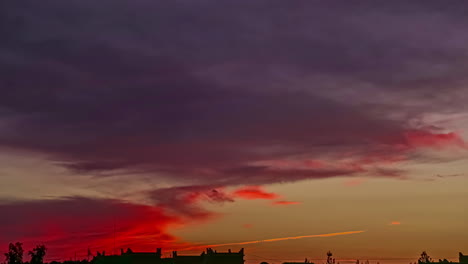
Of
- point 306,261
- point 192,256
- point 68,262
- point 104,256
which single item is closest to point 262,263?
point 306,261

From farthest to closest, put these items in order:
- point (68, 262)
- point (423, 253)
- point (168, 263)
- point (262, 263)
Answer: point (68, 262) → point (423, 253) → point (262, 263) → point (168, 263)

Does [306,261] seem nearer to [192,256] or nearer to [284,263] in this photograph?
[284,263]

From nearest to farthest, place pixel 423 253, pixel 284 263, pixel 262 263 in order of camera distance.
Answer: pixel 284 263
pixel 262 263
pixel 423 253

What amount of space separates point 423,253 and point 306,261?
114 ft

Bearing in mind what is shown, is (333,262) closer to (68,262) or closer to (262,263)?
(262,263)

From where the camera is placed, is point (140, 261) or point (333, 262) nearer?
point (140, 261)

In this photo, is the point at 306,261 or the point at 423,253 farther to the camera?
the point at 423,253

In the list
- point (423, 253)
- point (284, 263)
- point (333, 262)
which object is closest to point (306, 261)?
point (284, 263)

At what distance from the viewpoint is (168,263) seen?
124125mm

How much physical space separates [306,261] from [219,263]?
18.2 meters

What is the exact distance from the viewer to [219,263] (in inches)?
5007

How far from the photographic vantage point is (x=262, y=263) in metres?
144

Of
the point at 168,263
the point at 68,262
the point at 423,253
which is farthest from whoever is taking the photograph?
the point at 68,262

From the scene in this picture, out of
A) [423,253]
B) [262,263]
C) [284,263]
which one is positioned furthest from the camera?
[423,253]
